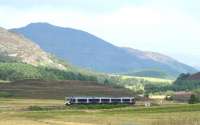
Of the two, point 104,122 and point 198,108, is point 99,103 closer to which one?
point 198,108

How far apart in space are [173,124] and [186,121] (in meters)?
5.01

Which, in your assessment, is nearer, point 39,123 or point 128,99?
point 39,123

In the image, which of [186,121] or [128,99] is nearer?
[186,121]

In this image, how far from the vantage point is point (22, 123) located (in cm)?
10088

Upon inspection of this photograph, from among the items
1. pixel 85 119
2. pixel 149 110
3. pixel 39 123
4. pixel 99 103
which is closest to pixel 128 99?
pixel 99 103

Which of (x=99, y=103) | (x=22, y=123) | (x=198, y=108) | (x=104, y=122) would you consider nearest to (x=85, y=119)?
(x=104, y=122)

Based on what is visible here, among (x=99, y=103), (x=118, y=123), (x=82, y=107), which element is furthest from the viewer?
(x=99, y=103)

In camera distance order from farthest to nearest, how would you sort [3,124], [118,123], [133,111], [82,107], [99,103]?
[99,103] < [82,107] < [133,111] < [118,123] < [3,124]

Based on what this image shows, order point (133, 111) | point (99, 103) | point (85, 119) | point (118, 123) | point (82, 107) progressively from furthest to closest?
point (99, 103)
point (82, 107)
point (133, 111)
point (85, 119)
point (118, 123)

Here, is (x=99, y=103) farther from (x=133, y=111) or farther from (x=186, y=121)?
(x=186, y=121)

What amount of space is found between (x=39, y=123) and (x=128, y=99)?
84.4 meters

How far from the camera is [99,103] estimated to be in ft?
587

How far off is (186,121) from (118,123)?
38.6ft

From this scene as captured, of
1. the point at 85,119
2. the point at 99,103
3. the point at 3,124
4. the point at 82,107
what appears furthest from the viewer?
the point at 99,103
